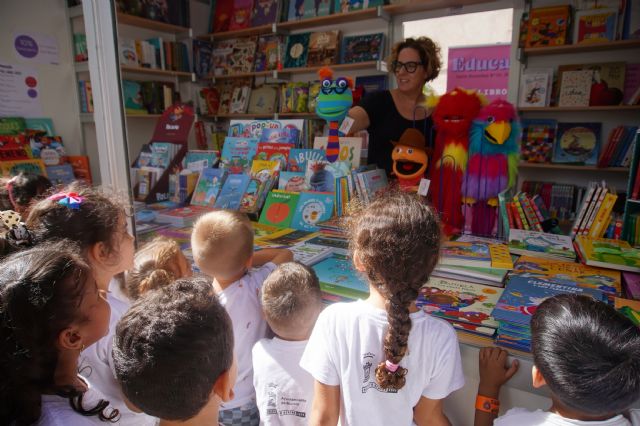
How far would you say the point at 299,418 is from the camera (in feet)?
3.58

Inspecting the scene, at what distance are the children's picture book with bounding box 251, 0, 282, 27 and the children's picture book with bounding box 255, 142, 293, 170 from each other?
2.71 m

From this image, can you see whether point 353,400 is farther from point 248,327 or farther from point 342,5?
point 342,5

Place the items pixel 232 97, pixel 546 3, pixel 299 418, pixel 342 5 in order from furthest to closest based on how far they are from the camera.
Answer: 1. pixel 232 97
2. pixel 342 5
3. pixel 546 3
4. pixel 299 418

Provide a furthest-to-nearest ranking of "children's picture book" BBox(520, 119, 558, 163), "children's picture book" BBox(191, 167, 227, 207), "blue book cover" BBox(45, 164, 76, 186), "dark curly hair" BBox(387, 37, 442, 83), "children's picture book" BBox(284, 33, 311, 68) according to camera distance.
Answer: "children's picture book" BBox(284, 33, 311, 68) < "children's picture book" BBox(520, 119, 558, 163) < "blue book cover" BBox(45, 164, 76, 186) < "children's picture book" BBox(191, 167, 227, 207) < "dark curly hair" BBox(387, 37, 442, 83)

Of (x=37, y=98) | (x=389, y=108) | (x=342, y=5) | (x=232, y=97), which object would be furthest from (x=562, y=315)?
(x=232, y=97)

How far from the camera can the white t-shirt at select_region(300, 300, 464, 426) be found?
85 centimetres

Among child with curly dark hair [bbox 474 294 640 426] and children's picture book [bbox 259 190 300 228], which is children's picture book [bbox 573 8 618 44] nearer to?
children's picture book [bbox 259 190 300 228]

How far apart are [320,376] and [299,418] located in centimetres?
28

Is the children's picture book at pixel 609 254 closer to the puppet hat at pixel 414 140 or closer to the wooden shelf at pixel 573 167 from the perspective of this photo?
the puppet hat at pixel 414 140

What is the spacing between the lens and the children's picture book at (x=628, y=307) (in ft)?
3.02

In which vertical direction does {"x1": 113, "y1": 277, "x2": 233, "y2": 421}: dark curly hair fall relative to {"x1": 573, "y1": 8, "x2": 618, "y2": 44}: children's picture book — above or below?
below

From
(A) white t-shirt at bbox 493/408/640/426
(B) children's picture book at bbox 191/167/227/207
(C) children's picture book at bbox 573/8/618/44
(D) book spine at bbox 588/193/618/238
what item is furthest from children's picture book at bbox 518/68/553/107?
(A) white t-shirt at bbox 493/408/640/426

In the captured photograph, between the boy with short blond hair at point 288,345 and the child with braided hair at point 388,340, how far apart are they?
16 cm

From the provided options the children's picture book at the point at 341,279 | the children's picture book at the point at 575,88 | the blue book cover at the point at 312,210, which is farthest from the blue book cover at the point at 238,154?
the children's picture book at the point at 575,88
